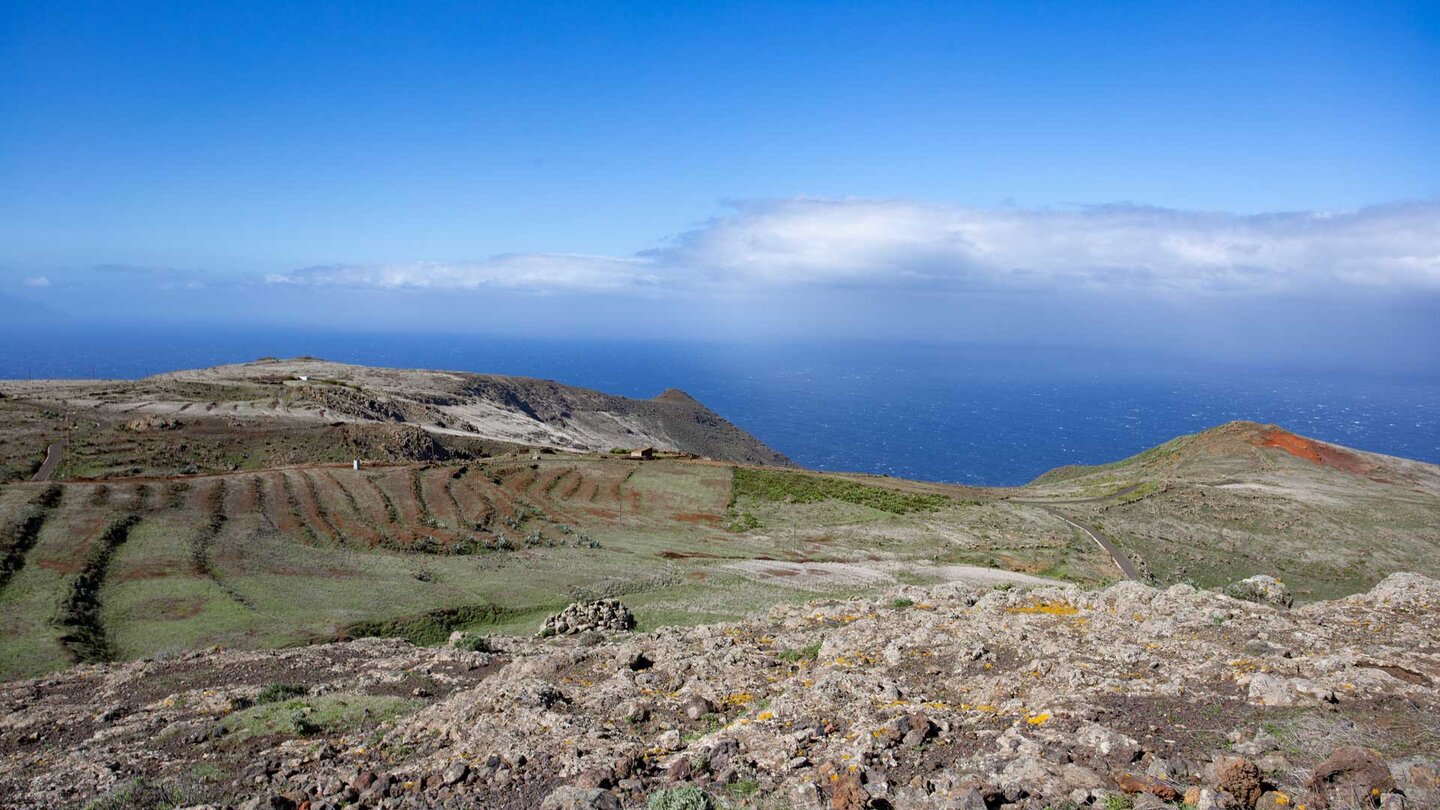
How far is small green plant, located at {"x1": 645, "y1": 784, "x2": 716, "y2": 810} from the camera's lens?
8.48 meters

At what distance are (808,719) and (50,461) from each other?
63.2 metres

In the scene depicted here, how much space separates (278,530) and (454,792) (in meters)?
28.7

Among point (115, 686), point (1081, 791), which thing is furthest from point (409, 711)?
point (1081, 791)

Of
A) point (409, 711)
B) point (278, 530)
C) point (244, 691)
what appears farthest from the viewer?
point (278, 530)

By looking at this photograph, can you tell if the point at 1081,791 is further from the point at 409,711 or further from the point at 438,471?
the point at 438,471

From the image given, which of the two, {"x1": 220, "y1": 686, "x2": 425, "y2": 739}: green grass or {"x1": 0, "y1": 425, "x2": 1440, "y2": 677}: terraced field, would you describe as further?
{"x1": 0, "y1": 425, "x2": 1440, "y2": 677}: terraced field

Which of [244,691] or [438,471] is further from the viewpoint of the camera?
[438,471]

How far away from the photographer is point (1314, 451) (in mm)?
65875

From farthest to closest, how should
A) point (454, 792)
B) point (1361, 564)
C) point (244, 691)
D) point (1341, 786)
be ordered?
1. point (1361, 564)
2. point (244, 691)
3. point (454, 792)
4. point (1341, 786)

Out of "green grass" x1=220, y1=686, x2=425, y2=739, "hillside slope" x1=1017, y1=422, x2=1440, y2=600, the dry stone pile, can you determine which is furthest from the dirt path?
"green grass" x1=220, y1=686, x2=425, y2=739

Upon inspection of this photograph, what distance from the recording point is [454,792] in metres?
9.47

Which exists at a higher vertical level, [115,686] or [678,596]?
[115,686]

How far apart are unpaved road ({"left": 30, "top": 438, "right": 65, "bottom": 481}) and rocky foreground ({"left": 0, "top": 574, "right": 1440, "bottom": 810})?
141ft

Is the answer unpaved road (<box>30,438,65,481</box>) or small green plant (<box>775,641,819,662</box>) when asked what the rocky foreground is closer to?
small green plant (<box>775,641,819,662</box>)
